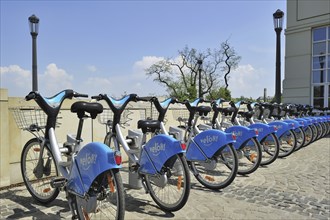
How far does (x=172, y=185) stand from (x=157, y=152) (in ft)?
1.53

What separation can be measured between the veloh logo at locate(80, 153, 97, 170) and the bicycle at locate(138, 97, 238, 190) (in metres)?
1.59

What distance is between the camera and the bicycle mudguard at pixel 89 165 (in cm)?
236

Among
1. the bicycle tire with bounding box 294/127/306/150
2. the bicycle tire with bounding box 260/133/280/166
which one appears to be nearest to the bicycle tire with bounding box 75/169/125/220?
the bicycle tire with bounding box 260/133/280/166

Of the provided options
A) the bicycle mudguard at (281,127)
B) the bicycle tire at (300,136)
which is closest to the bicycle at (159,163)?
the bicycle mudguard at (281,127)

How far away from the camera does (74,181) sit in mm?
2586

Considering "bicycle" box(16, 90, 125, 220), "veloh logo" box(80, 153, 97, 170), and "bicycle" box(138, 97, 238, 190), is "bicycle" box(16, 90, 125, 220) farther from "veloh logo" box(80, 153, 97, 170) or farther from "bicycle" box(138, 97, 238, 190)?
"bicycle" box(138, 97, 238, 190)

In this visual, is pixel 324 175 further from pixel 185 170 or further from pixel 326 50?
pixel 326 50

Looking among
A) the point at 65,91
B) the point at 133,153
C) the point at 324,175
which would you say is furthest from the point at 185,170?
the point at 324,175

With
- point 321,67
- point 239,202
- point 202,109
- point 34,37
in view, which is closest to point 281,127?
point 202,109

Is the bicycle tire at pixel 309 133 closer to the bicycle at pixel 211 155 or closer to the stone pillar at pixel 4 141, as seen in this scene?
the bicycle at pixel 211 155

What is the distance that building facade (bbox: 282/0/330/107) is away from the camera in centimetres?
1505

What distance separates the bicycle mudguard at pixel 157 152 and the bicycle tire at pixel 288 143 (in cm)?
428

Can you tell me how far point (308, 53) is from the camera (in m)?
15.4

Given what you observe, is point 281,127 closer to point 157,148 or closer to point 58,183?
point 157,148
